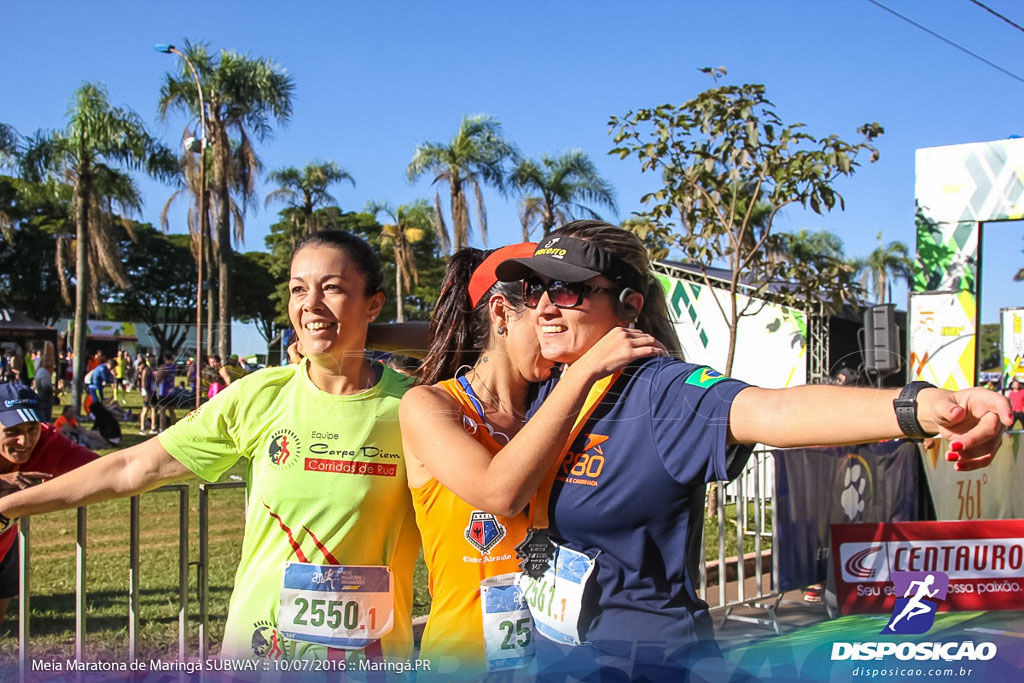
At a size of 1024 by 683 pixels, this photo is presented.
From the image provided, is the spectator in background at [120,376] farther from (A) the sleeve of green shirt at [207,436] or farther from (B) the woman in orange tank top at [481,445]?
(B) the woman in orange tank top at [481,445]

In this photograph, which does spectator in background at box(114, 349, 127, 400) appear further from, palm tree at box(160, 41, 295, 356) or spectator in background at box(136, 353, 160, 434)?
palm tree at box(160, 41, 295, 356)

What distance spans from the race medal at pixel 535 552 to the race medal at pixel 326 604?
44 cm

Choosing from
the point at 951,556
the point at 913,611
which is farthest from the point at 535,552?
the point at 951,556

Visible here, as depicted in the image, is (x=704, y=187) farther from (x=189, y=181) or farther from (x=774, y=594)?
(x=189, y=181)

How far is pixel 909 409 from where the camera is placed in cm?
110

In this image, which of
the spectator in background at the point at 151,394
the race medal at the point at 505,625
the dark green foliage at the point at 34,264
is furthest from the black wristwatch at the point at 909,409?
the dark green foliage at the point at 34,264

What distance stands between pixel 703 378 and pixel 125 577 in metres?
5.80

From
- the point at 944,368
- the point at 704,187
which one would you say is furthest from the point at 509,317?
the point at 944,368

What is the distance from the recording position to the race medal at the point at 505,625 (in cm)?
161

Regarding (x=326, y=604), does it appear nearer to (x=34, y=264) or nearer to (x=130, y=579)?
(x=130, y=579)

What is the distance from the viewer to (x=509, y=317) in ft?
5.76

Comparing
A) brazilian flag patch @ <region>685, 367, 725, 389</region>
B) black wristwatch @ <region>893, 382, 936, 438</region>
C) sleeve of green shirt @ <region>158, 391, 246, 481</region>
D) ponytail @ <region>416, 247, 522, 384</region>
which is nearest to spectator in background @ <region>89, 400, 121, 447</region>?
sleeve of green shirt @ <region>158, 391, 246, 481</region>

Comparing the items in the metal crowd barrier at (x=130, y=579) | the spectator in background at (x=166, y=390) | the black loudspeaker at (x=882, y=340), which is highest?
the black loudspeaker at (x=882, y=340)

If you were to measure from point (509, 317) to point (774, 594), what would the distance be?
3.87 m
